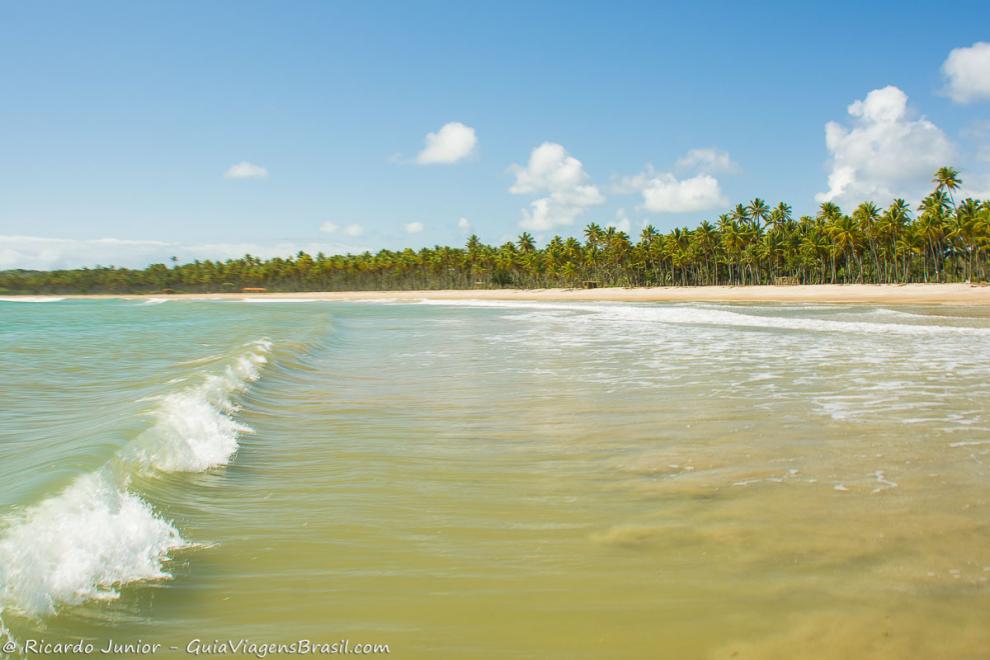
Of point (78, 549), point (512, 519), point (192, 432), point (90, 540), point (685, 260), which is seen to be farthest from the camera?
point (685, 260)

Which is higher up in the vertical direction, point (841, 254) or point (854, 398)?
point (841, 254)

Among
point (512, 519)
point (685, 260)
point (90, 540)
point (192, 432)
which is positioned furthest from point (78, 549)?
point (685, 260)

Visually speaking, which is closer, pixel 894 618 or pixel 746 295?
pixel 894 618

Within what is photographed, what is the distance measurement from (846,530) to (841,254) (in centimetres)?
10406

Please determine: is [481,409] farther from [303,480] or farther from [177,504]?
[177,504]

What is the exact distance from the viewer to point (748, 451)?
6672 mm

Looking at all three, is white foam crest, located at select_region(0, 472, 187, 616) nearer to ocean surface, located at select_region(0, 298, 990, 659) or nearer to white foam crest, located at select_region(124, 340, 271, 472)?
ocean surface, located at select_region(0, 298, 990, 659)

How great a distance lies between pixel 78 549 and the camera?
13.3 ft

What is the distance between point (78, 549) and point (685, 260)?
107 m

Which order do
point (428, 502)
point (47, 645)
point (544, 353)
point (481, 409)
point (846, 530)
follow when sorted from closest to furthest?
point (47, 645)
point (846, 530)
point (428, 502)
point (481, 409)
point (544, 353)

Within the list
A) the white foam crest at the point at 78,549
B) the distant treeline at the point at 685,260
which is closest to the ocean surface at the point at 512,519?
the white foam crest at the point at 78,549

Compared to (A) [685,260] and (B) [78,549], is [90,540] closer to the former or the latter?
(B) [78,549]

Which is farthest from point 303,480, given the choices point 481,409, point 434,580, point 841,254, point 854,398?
point 841,254

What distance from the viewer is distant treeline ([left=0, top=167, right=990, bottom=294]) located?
81.1m
